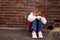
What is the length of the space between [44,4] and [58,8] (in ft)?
1.39

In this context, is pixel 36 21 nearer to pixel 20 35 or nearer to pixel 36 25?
pixel 36 25

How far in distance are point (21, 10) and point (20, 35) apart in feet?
2.68

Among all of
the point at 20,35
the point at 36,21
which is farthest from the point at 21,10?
the point at 20,35

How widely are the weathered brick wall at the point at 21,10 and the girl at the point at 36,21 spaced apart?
448 mm

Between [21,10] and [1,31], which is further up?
[21,10]

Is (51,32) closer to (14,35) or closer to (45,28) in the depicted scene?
(45,28)

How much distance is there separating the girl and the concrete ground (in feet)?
0.59

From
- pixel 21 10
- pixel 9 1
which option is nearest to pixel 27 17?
pixel 21 10

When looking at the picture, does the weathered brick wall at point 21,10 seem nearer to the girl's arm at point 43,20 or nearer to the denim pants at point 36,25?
the girl's arm at point 43,20

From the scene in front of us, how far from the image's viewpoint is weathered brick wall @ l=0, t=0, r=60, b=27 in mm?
6105

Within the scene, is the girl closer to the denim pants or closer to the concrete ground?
the denim pants

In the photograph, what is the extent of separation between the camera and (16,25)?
6203mm

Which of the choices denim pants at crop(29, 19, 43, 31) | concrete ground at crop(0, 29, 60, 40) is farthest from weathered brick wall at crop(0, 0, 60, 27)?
denim pants at crop(29, 19, 43, 31)

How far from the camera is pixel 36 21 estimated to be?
18.6ft
